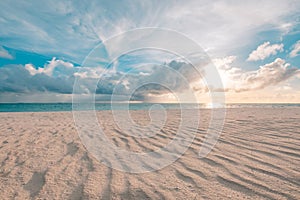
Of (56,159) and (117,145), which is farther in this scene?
(117,145)

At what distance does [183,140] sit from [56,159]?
11.0 feet

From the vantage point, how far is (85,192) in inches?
96.3

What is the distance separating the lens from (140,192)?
2447 millimetres

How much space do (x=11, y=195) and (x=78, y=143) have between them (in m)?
2.54

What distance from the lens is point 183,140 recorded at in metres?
5.18

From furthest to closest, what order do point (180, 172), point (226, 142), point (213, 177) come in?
point (226, 142) < point (180, 172) < point (213, 177)

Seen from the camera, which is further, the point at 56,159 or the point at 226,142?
the point at 226,142

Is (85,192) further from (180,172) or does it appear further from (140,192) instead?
(180,172)

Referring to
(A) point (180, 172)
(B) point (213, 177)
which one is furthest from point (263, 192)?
(A) point (180, 172)

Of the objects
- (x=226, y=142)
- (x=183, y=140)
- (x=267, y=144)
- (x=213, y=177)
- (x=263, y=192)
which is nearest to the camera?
(x=263, y=192)

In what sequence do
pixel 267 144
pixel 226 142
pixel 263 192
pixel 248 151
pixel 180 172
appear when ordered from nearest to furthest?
pixel 263 192
pixel 180 172
pixel 248 151
pixel 267 144
pixel 226 142

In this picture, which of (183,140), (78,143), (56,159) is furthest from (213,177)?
(78,143)

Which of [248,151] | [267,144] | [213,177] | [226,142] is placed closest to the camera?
[213,177]

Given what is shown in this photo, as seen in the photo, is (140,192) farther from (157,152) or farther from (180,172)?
(157,152)
